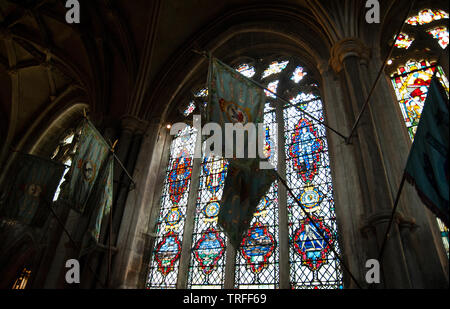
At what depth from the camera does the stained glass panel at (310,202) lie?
214 inches

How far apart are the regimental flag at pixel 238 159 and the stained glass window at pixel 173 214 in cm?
267

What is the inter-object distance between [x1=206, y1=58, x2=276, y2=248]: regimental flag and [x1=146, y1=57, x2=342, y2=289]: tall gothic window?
62 centimetres

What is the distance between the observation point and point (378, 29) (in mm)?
6922

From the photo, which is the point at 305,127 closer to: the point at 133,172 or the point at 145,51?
the point at 133,172

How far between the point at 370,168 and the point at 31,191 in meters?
5.77

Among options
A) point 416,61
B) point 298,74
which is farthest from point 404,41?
point 298,74

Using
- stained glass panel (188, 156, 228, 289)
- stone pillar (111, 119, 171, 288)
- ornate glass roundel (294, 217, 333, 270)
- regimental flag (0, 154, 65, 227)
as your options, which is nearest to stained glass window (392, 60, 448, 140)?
ornate glass roundel (294, 217, 333, 270)

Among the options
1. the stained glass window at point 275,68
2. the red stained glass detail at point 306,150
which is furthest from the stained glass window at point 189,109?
the red stained glass detail at point 306,150

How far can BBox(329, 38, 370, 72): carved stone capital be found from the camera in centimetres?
613

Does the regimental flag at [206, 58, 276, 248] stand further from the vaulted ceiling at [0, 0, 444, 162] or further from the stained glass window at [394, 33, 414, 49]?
the stained glass window at [394, 33, 414, 49]

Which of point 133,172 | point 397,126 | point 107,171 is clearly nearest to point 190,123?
point 133,172

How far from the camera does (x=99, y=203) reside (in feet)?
21.3

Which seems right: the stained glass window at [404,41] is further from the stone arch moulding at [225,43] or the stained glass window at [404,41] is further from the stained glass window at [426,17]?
the stone arch moulding at [225,43]

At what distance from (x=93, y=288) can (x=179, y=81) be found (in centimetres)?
526
